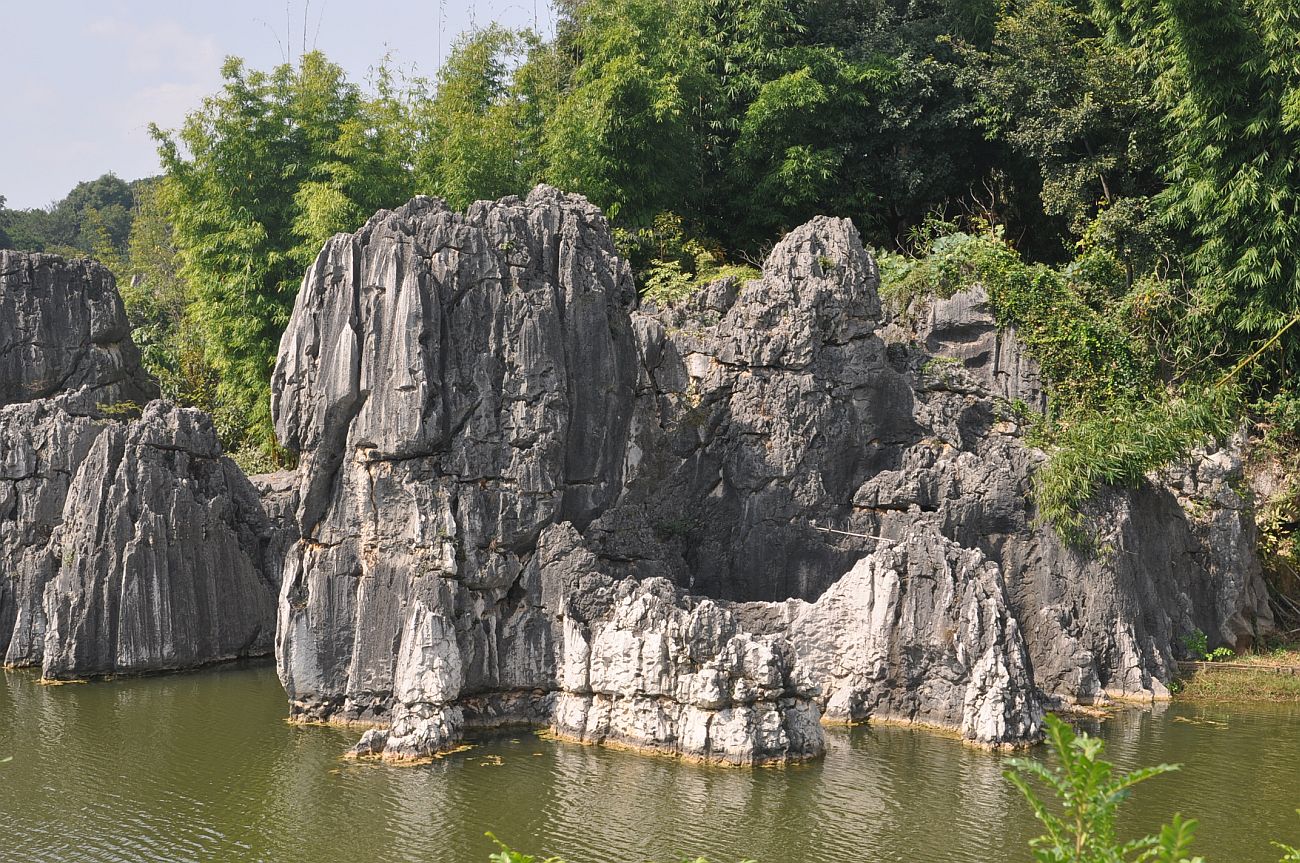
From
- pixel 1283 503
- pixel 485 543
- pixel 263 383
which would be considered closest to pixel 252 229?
pixel 263 383

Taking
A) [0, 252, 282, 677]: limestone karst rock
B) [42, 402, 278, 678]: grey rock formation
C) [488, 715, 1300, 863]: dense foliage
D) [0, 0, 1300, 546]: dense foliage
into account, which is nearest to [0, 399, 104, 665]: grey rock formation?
[0, 252, 282, 677]: limestone karst rock

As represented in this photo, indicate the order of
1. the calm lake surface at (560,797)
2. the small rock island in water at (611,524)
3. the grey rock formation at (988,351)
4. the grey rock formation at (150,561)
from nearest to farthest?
the calm lake surface at (560,797) < the small rock island in water at (611,524) < the grey rock formation at (150,561) < the grey rock formation at (988,351)

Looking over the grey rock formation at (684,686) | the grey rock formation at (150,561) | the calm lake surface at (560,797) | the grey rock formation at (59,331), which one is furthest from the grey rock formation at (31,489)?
the grey rock formation at (684,686)

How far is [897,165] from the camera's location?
2639cm

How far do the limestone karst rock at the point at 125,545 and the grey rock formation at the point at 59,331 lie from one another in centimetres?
328

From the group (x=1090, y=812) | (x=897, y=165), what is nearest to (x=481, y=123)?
(x=897, y=165)

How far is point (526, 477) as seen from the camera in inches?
612

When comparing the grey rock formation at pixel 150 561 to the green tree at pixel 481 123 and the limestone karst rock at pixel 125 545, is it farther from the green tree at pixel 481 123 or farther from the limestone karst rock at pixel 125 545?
the green tree at pixel 481 123

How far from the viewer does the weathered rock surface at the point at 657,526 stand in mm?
14359

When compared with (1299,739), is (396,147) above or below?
above

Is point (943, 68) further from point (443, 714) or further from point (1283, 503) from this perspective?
point (443, 714)

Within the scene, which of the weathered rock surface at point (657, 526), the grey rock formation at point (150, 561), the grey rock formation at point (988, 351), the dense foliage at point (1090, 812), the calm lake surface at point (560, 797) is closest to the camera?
the dense foliage at point (1090, 812)

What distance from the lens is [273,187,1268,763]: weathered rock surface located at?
1436 centimetres

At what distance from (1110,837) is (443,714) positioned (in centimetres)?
1086
